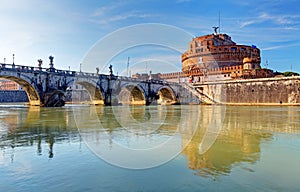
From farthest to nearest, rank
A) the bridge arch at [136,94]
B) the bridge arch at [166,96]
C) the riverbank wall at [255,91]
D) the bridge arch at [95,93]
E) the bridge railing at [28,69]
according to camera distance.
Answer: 1. the bridge arch at [166,96]
2. the bridge arch at [136,94]
3. the riverbank wall at [255,91]
4. the bridge arch at [95,93]
5. the bridge railing at [28,69]

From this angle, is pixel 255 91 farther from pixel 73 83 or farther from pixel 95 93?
pixel 73 83

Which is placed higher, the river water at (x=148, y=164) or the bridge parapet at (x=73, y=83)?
the bridge parapet at (x=73, y=83)

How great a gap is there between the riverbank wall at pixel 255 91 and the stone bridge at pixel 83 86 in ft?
26.2

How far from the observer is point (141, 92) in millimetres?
65375

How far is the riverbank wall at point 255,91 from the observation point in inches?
2241

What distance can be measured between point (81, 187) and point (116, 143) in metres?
4.78

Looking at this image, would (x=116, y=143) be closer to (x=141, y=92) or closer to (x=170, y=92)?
(x=141, y=92)

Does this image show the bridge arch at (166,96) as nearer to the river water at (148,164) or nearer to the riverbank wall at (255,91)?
the riverbank wall at (255,91)

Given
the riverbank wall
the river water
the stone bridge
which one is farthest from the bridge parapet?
the river water

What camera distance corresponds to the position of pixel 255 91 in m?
63.0

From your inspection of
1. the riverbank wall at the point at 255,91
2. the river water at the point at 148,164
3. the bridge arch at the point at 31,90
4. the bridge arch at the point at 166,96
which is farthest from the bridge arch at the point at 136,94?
the river water at the point at 148,164

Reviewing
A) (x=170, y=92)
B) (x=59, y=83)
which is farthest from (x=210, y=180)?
(x=170, y=92)

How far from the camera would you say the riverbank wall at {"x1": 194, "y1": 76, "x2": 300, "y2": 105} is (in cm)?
5691

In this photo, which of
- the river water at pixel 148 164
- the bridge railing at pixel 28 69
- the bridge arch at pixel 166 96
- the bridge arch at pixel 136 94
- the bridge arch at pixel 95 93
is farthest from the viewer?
the bridge arch at pixel 166 96
